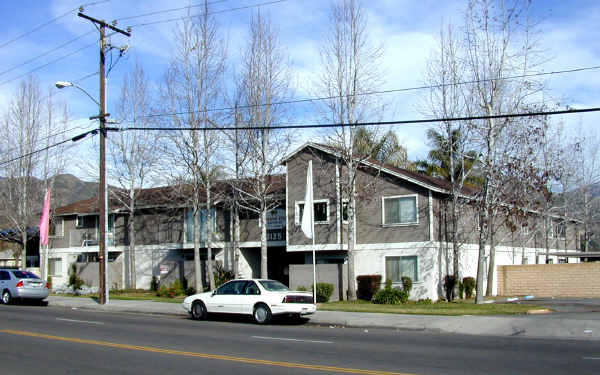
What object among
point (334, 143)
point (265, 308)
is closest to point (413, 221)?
point (334, 143)

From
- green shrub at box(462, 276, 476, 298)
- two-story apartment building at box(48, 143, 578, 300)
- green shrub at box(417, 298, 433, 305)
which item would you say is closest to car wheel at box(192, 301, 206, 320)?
two-story apartment building at box(48, 143, 578, 300)

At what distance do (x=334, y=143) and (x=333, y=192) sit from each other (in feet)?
9.68

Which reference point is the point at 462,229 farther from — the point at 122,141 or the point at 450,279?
the point at 122,141

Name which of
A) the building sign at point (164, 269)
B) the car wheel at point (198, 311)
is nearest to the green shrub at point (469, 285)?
the car wheel at point (198, 311)

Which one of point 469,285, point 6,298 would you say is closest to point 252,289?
point 6,298

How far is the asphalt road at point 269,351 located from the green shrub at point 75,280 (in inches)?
794

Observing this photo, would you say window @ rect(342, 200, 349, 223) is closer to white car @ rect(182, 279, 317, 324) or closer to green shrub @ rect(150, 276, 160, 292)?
white car @ rect(182, 279, 317, 324)

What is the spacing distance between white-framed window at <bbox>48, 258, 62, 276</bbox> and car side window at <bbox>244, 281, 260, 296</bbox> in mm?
28963

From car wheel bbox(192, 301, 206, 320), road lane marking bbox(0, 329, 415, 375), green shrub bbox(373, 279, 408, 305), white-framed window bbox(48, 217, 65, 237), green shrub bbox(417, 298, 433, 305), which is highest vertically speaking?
white-framed window bbox(48, 217, 65, 237)

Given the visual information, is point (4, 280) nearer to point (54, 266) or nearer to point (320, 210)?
point (320, 210)

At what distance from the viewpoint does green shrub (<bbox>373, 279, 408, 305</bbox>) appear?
27.5m

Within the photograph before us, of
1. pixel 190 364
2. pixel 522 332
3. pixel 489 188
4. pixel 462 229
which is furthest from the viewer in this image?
pixel 462 229

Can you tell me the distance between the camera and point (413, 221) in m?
29.5

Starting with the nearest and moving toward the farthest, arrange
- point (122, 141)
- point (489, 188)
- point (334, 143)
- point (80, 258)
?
point (489, 188)
point (334, 143)
point (122, 141)
point (80, 258)
